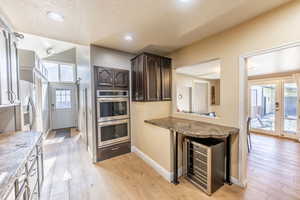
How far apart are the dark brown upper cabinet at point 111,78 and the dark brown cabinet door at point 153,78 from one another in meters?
0.68

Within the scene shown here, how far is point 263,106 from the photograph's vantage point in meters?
5.09

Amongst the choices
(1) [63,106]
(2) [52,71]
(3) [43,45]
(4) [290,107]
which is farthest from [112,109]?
(4) [290,107]

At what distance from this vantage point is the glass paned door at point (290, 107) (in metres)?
4.09

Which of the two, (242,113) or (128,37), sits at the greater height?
(128,37)

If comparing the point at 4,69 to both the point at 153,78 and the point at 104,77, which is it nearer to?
the point at 104,77

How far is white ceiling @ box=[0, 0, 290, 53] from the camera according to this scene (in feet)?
4.94

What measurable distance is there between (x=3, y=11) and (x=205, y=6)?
242cm

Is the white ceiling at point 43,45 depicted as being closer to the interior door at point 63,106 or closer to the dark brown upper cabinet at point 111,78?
the interior door at point 63,106

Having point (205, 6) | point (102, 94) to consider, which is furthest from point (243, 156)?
point (102, 94)

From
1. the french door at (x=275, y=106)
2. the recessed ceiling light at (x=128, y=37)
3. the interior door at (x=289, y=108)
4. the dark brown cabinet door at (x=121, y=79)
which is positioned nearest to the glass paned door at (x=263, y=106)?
the french door at (x=275, y=106)

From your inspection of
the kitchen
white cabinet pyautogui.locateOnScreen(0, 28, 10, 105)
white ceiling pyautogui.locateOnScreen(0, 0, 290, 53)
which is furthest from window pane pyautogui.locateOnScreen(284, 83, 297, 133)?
white cabinet pyautogui.locateOnScreen(0, 28, 10, 105)

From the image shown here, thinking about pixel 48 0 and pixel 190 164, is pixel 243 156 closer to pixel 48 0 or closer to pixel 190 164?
pixel 190 164

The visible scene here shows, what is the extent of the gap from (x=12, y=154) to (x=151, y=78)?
2.31 metres

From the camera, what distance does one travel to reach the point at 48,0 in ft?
4.63
